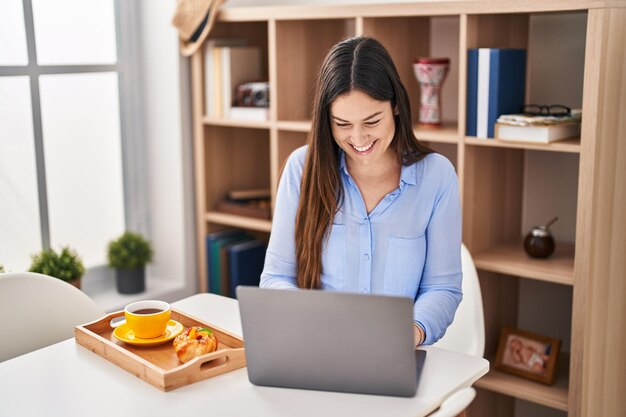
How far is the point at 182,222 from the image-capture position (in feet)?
10.3

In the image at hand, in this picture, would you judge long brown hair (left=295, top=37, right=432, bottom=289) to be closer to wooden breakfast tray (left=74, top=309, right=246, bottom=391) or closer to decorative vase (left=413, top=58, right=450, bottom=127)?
wooden breakfast tray (left=74, top=309, right=246, bottom=391)

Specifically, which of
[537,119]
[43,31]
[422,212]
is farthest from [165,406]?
[43,31]

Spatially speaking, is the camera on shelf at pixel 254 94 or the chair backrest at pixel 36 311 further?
the camera on shelf at pixel 254 94

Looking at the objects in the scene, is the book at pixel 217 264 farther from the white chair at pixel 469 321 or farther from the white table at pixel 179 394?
the white table at pixel 179 394

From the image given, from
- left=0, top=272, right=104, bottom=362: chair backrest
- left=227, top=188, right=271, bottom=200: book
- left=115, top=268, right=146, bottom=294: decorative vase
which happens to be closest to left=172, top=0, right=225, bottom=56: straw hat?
left=227, top=188, right=271, bottom=200: book

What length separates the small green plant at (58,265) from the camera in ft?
8.80

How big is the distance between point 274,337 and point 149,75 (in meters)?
1.90

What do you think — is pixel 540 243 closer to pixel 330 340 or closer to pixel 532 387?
pixel 532 387

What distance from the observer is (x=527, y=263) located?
2408 mm

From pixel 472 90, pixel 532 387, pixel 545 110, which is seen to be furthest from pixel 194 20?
pixel 532 387

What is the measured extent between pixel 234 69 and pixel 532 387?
4.97 ft

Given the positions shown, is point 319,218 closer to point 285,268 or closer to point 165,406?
point 285,268

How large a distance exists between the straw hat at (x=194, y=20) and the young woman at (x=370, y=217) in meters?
1.05

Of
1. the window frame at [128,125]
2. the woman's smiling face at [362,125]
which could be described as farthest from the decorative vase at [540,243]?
the window frame at [128,125]
